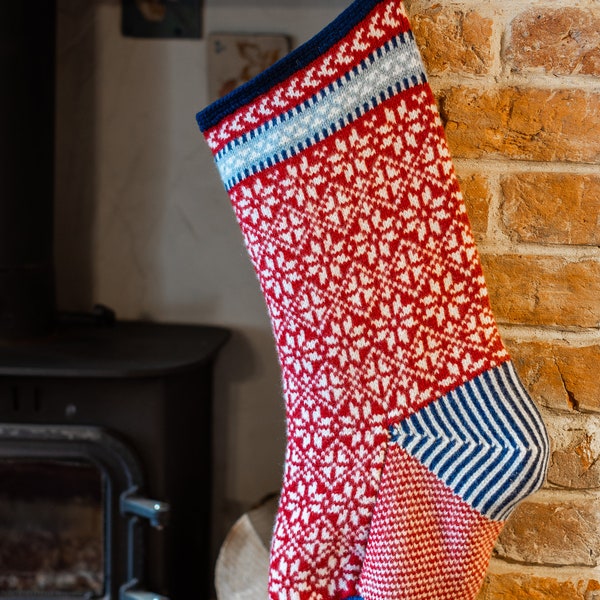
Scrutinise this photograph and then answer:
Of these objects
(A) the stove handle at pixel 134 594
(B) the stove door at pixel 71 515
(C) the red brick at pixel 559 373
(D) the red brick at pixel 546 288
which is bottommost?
(A) the stove handle at pixel 134 594

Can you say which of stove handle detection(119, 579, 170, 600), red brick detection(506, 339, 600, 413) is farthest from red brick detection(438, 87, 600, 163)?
stove handle detection(119, 579, 170, 600)

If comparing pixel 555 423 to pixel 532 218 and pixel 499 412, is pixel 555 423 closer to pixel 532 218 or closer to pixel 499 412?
pixel 499 412

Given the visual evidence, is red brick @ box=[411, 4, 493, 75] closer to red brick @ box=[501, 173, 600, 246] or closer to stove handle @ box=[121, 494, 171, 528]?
red brick @ box=[501, 173, 600, 246]

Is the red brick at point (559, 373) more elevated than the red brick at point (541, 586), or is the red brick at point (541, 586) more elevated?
the red brick at point (559, 373)

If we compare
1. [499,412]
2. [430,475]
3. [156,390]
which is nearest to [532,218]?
[499,412]

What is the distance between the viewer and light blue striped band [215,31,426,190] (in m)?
0.73

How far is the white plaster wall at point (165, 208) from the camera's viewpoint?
1.35m

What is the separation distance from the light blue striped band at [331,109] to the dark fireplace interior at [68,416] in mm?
488

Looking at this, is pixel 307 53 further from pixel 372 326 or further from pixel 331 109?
pixel 372 326

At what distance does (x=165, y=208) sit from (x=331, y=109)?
753 mm

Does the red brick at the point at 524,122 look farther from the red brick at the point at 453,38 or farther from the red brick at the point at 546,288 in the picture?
the red brick at the point at 546,288

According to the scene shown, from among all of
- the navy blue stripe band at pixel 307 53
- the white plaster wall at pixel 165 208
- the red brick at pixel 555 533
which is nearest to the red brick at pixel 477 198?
the navy blue stripe band at pixel 307 53

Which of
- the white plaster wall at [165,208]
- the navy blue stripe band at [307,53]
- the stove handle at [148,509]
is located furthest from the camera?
the white plaster wall at [165,208]

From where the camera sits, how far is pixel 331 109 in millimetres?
729
